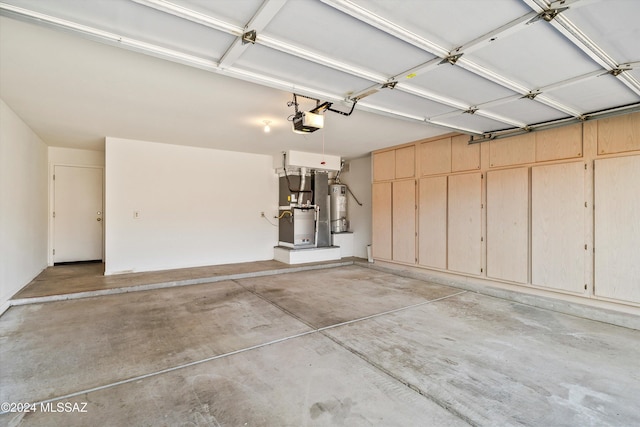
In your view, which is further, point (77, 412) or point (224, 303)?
point (224, 303)

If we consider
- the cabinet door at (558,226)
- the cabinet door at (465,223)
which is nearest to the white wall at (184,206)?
the cabinet door at (465,223)

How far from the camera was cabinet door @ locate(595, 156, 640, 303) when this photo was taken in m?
3.43

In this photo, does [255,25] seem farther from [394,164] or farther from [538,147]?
[394,164]

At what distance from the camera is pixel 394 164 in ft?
20.7

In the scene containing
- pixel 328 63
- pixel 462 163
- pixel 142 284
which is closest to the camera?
pixel 328 63

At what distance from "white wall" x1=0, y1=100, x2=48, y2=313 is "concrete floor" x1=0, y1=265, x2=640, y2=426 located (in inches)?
28.7

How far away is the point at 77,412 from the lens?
6.13 feet

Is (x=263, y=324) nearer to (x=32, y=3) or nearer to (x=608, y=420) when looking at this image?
(x=608, y=420)

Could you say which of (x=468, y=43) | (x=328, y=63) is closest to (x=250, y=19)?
(x=328, y=63)

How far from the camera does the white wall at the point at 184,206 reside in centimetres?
559

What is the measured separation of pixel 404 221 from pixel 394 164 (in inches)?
48.8

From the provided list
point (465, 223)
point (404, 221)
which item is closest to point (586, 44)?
point (465, 223)

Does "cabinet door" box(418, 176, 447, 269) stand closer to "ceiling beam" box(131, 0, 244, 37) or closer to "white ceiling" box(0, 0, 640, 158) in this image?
"white ceiling" box(0, 0, 640, 158)

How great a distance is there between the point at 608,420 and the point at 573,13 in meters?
2.48
